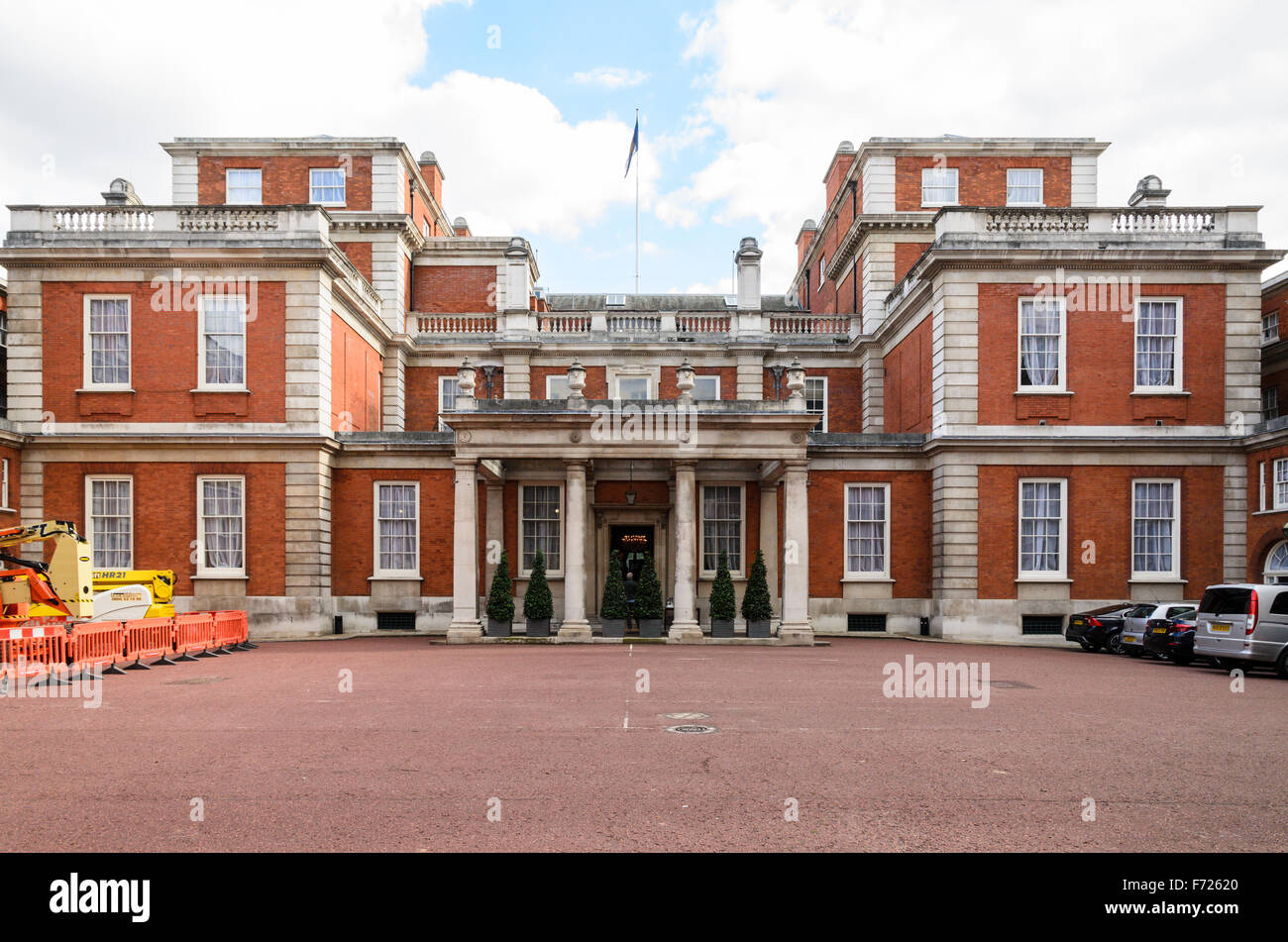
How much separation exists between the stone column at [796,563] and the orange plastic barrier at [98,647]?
50.8 feet

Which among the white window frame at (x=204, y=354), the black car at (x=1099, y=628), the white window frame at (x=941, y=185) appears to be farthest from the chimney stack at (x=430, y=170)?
the black car at (x=1099, y=628)

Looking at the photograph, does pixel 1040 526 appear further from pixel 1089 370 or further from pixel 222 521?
pixel 222 521

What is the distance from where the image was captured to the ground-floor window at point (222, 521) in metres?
24.8

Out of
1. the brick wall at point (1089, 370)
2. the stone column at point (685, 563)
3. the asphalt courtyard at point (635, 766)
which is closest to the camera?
the asphalt courtyard at point (635, 766)

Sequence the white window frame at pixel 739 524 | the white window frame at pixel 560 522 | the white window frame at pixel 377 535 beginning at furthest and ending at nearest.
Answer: the white window frame at pixel 739 524, the white window frame at pixel 560 522, the white window frame at pixel 377 535

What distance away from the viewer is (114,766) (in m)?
8.66

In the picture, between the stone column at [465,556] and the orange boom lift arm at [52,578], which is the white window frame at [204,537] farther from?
the stone column at [465,556]

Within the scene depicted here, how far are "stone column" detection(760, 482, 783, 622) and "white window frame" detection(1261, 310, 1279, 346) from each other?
691 inches

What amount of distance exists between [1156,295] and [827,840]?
24.5 meters

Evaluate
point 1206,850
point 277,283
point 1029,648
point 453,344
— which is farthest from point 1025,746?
point 453,344

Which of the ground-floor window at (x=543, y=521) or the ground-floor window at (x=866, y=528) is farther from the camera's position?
the ground-floor window at (x=543, y=521)

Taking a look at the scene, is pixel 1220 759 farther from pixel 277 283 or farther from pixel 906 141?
pixel 906 141

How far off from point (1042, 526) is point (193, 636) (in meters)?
22.8

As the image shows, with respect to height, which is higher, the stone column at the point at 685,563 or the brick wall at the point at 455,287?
the brick wall at the point at 455,287
